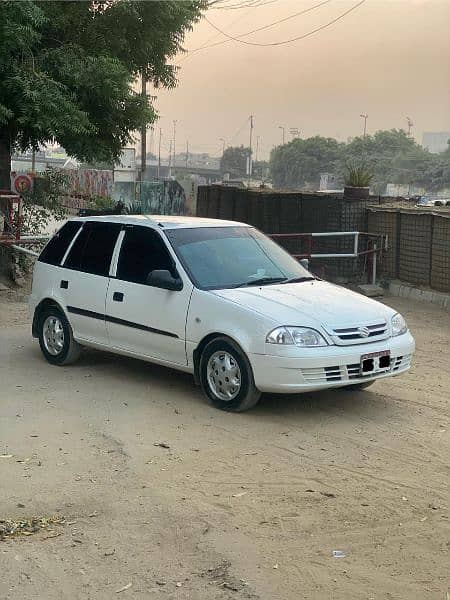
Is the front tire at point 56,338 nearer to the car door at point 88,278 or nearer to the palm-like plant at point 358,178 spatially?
the car door at point 88,278

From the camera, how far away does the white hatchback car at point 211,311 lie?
6750 mm

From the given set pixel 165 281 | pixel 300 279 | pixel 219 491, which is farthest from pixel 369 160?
pixel 219 491

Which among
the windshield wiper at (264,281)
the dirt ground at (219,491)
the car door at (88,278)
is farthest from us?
the car door at (88,278)

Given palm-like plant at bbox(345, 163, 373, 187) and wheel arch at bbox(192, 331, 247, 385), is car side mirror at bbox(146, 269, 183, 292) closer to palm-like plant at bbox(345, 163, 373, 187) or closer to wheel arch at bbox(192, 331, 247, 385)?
wheel arch at bbox(192, 331, 247, 385)

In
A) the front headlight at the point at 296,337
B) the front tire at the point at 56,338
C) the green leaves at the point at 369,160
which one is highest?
the green leaves at the point at 369,160

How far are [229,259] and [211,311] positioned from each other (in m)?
0.91

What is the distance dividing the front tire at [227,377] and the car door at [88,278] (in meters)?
1.57

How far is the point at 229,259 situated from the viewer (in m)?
7.91

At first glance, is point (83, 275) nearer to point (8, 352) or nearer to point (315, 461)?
point (8, 352)

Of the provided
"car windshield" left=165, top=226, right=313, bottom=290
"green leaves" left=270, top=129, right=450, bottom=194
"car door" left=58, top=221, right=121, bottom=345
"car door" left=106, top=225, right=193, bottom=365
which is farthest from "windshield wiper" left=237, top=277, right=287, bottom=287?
"green leaves" left=270, top=129, right=450, bottom=194

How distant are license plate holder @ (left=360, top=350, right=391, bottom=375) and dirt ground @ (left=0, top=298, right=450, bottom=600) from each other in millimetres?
417

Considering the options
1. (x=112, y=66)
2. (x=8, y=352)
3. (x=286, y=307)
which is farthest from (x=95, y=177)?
(x=286, y=307)

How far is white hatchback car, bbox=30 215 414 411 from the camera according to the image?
22.1ft

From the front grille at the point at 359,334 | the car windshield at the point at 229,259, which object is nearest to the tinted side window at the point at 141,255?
the car windshield at the point at 229,259
